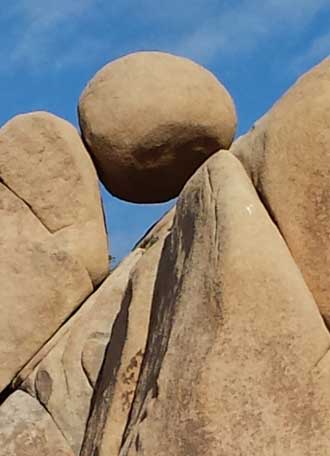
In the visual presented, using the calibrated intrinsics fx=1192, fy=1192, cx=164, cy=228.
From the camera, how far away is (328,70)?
16.0ft

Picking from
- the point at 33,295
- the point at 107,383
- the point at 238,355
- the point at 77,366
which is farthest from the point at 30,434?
the point at 238,355

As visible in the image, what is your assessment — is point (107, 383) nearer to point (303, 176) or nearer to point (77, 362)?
point (77, 362)

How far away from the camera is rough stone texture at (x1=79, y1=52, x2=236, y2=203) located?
700 centimetres

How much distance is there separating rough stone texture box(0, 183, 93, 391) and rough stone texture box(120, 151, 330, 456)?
8.36 feet

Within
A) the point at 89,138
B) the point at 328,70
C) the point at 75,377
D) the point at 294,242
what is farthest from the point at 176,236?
the point at 89,138

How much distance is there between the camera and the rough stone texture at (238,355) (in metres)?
4.16

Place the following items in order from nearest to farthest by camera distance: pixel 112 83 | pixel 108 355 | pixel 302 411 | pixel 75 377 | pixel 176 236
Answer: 1. pixel 302 411
2. pixel 176 236
3. pixel 108 355
4. pixel 75 377
5. pixel 112 83

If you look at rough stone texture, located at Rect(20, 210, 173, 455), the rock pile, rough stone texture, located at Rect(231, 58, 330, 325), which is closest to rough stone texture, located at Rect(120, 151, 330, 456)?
the rock pile

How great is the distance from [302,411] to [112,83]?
3.39 meters

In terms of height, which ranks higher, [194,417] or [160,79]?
[160,79]

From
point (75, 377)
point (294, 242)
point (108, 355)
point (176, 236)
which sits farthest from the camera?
point (75, 377)

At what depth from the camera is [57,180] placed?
283 inches

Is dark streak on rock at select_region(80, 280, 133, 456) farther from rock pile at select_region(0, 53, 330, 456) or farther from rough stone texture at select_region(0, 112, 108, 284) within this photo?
rough stone texture at select_region(0, 112, 108, 284)

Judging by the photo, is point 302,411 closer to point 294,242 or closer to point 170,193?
point 294,242
